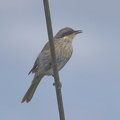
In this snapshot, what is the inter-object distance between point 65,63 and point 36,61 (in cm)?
70

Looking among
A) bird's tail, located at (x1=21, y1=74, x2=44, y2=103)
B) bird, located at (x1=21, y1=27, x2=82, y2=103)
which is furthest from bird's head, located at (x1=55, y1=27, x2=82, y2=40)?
bird's tail, located at (x1=21, y1=74, x2=44, y2=103)

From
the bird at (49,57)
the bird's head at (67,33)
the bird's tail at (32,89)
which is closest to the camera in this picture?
the bird's tail at (32,89)

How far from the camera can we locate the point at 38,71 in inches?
358

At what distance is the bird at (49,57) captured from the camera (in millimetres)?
8984

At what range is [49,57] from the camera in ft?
30.1

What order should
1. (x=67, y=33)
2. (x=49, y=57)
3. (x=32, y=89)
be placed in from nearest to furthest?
(x=32, y=89)
(x=49, y=57)
(x=67, y=33)

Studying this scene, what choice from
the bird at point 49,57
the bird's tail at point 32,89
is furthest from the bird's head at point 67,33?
the bird's tail at point 32,89

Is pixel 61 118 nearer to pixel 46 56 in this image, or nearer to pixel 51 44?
pixel 51 44

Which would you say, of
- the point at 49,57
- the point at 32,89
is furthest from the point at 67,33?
the point at 32,89

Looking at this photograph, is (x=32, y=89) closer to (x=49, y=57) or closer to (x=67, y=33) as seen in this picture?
(x=49, y=57)

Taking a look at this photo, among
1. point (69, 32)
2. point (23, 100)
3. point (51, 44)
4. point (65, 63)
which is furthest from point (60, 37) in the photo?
point (51, 44)

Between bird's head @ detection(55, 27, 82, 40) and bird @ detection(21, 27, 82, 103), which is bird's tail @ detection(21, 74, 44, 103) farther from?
bird's head @ detection(55, 27, 82, 40)

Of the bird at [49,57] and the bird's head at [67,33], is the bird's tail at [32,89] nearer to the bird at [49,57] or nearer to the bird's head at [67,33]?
the bird at [49,57]

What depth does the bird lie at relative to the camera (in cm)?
898
